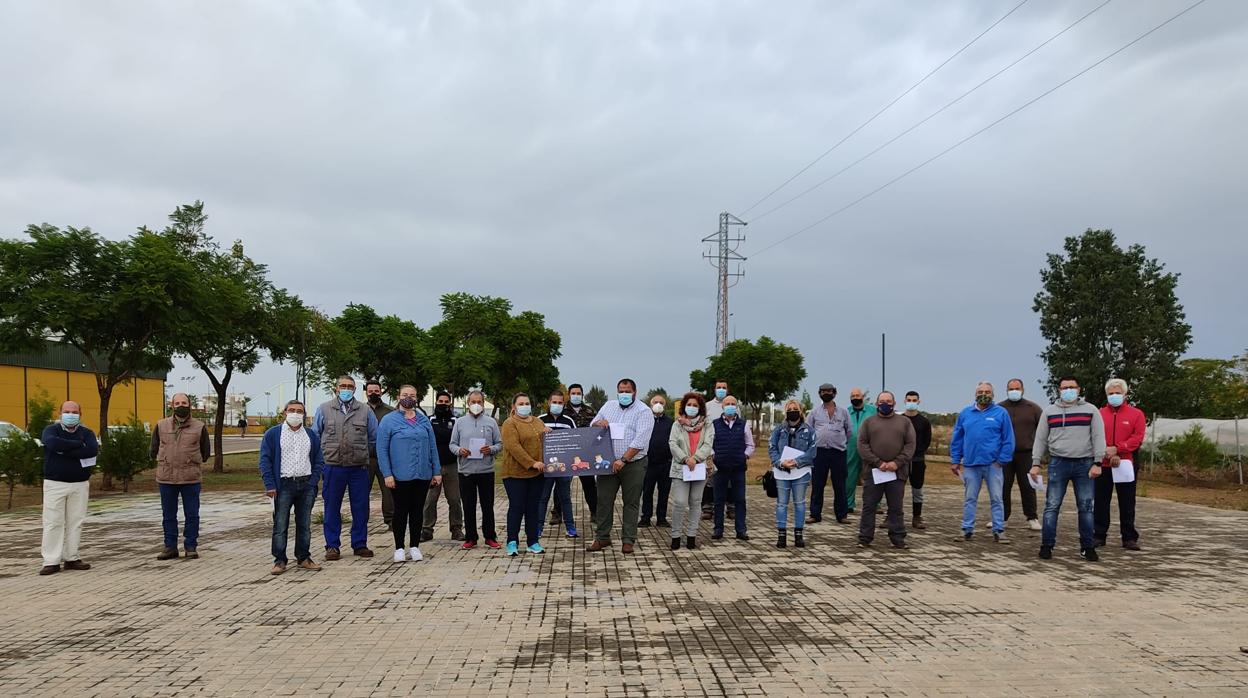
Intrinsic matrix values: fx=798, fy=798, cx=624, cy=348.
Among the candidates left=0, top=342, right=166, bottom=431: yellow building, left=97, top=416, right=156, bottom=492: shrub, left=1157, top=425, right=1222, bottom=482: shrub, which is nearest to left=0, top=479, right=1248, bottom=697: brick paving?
left=97, top=416, right=156, bottom=492: shrub

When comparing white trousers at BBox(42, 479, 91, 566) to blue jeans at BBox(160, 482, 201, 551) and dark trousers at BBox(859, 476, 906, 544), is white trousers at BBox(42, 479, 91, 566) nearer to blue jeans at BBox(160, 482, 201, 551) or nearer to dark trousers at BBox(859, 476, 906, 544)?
blue jeans at BBox(160, 482, 201, 551)

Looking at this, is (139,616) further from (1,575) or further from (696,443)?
(696,443)

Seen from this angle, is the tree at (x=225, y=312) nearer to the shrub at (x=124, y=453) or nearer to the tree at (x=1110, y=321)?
the shrub at (x=124, y=453)

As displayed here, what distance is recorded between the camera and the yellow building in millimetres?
45875

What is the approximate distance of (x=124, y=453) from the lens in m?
17.5

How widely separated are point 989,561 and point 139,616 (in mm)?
7845

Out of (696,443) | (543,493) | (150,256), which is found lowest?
(543,493)

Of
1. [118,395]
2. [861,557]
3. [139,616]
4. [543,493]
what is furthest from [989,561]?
[118,395]

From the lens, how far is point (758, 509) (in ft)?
44.4

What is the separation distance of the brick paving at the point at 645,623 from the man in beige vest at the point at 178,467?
0.32m

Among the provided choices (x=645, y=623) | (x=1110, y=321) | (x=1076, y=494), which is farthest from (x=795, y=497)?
(x=1110, y=321)

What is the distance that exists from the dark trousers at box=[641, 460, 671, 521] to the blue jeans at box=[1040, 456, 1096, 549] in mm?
4530

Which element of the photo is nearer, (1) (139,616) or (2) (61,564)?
(1) (139,616)

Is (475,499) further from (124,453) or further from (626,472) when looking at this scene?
(124,453)
